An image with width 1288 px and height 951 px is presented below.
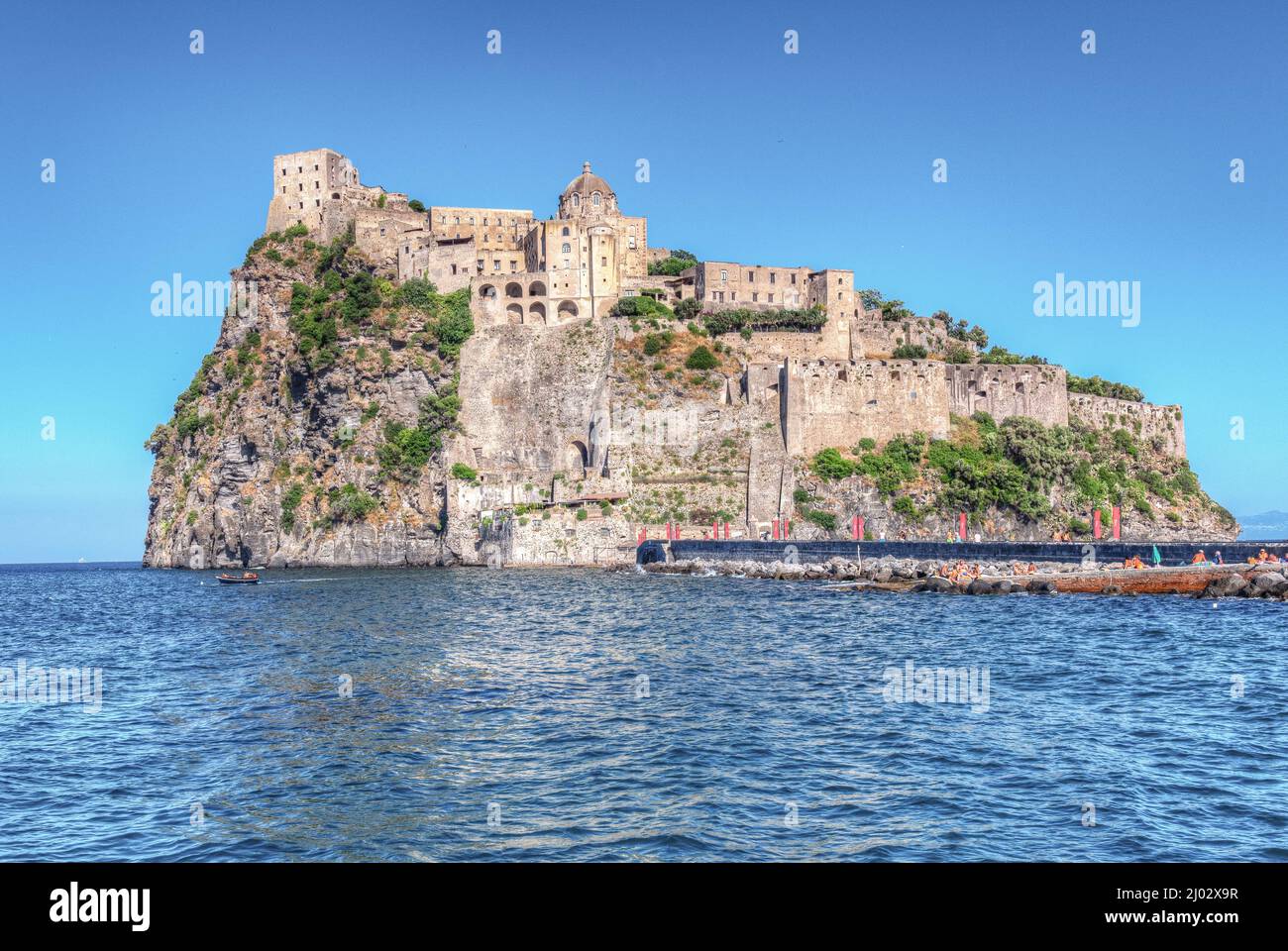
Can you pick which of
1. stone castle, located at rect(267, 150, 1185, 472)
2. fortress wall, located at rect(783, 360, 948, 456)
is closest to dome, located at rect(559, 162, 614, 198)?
Answer: stone castle, located at rect(267, 150, 1185, 472)

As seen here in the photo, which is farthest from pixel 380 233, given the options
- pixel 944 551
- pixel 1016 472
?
pixel 944 551

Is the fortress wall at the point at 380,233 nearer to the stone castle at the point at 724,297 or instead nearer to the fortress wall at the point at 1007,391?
the stone castle at the point at 724,297

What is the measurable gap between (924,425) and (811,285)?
16.1m

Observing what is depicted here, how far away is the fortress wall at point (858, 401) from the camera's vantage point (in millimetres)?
67812

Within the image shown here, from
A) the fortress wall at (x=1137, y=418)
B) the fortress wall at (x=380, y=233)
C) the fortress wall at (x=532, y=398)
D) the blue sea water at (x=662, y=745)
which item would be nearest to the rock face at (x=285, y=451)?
the fortress wall at (x=532, y=398)

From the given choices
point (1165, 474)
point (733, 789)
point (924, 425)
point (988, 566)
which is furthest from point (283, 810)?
point (1165, 474)

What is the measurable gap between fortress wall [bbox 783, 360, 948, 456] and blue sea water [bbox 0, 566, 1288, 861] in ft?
117

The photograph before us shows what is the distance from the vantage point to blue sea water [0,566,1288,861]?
1198 cm

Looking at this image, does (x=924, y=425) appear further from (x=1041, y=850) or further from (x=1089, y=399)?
(x=1041, y=850)

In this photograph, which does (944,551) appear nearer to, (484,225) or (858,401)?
(858,401)

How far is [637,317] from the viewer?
74.7 meters

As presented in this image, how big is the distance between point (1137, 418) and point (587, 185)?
151 ft

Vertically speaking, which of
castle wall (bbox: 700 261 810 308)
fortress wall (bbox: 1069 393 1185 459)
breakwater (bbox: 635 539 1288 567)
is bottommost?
breakwater (bbox: 635 539 1288 567)

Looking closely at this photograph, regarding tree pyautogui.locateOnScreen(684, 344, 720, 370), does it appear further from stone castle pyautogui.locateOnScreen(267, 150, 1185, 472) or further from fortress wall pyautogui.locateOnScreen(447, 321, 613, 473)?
fortress wall pyautogui.locateOnScreen(447, 321, 613, 473)
